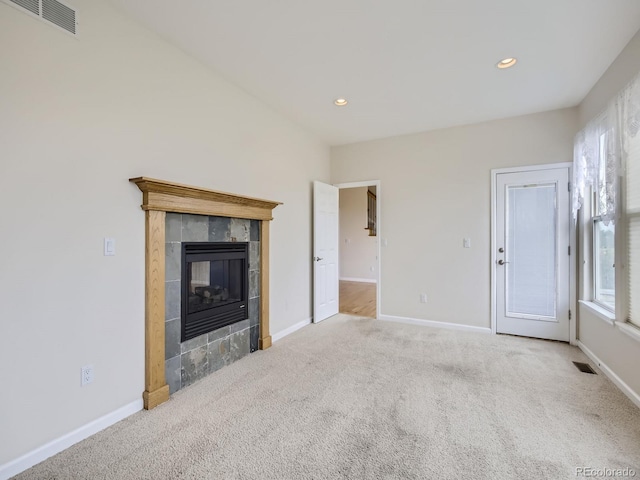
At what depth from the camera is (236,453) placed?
1.71m

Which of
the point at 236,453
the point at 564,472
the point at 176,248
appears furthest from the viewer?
the point at 176,248

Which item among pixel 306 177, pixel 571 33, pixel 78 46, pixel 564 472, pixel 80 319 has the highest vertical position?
pixel 571 33

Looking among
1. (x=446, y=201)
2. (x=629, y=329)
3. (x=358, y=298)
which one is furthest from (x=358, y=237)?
(x=629, y=329)

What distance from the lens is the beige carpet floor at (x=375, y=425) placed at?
1.61m

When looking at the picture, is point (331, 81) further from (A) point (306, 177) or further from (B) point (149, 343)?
(B) point (149, 343)

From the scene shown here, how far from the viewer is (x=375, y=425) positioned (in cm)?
196

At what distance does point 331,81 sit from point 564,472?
3310 millimetres

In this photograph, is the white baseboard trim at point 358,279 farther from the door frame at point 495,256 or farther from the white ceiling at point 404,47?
the white ceiling at point 404,47

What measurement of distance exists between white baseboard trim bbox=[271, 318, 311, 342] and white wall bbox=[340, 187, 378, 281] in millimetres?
4560

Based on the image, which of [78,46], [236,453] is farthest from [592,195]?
[78,46]

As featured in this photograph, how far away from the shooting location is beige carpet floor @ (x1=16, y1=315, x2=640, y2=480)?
1.61m

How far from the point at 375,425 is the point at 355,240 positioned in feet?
22.8

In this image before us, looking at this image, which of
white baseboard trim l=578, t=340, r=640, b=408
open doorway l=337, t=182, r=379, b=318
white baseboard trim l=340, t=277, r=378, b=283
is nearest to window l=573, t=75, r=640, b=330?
white baseboard trim l=578, t=340, r=640, b=408

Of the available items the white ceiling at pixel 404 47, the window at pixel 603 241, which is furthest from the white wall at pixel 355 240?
the window at pixel 603 241
